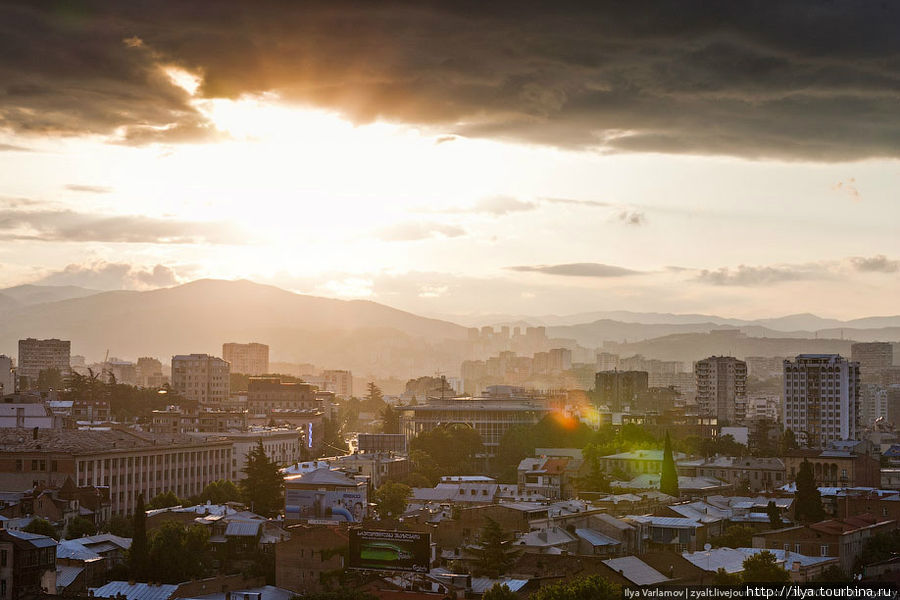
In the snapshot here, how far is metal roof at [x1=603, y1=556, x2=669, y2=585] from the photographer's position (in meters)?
47.1

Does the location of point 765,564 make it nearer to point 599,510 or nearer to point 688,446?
point 599,510

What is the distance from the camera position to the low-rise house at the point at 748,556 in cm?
5247

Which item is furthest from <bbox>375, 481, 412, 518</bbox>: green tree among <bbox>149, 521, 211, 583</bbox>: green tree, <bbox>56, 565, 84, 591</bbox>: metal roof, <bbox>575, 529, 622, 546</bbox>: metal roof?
<bbox>56, 565, 84, 591</bbox>: metal roof

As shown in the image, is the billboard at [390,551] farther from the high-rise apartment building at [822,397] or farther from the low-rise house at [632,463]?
the high-rise apartment building at [822,397]

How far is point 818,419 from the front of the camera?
158500 mm

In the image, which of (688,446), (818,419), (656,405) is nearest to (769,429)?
(818,419)

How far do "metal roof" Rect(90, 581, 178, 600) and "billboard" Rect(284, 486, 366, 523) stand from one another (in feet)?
58.8

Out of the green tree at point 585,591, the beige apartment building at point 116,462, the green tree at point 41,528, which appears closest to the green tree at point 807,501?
the green tree at point 585,591

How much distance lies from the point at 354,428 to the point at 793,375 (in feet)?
213

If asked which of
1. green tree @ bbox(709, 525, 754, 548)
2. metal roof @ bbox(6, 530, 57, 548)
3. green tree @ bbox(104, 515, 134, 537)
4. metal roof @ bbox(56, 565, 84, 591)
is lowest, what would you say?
metal roof @ bbox(56, 565, 84, 591)

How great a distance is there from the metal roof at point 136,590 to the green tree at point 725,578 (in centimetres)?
1986

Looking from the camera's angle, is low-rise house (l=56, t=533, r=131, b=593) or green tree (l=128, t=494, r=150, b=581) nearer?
low-rise house (l=56, t=533, r=131, b=593)

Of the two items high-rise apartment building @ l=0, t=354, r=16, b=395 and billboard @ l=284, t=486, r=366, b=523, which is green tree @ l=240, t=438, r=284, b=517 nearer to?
billboard @ l=284, t=486, r=366, b=523

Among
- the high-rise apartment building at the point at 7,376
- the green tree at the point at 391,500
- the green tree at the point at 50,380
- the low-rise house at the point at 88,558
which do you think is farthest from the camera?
the high-rise apartment building at the point at 7,376
